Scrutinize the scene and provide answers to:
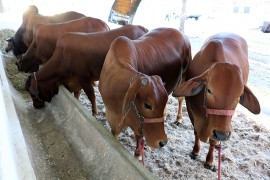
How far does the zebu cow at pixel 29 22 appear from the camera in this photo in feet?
19.0

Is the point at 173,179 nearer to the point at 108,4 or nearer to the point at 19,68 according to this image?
the point at 19,68

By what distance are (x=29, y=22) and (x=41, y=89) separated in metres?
2.78

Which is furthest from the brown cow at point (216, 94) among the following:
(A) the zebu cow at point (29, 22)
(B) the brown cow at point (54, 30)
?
(A) the zebu cow at point (29, 22)

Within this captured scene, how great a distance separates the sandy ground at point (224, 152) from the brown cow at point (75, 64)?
0.57m

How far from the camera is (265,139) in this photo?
326 centimetres

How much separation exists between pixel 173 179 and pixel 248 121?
5.13 ft

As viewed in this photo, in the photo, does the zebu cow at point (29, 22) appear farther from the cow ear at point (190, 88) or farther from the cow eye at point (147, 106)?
the cow eye at point (147, 106)

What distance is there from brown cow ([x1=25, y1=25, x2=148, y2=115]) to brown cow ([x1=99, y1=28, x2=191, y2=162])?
583 millimetres

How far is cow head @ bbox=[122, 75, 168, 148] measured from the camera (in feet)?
6.82

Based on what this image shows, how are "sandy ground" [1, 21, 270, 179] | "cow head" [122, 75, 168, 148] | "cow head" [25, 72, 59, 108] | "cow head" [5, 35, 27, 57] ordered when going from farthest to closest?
"cow head" [5, 35, 27, 57]
"cow head" [25, 72, 59, 108]
"sandy ground" [1, 21, 270, 179]
"cow head" [122, 75, 168, 148]

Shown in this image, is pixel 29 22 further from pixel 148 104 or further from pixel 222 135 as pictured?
pixel 222 135

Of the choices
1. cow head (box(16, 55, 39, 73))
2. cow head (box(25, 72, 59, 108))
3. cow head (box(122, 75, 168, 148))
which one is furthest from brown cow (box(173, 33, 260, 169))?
cow head (box(16, 55, 39, 73))

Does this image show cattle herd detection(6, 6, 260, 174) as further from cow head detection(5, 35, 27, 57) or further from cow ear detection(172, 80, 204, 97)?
cow head detection(5, 35, 27, 57)

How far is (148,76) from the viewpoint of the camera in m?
2.14
